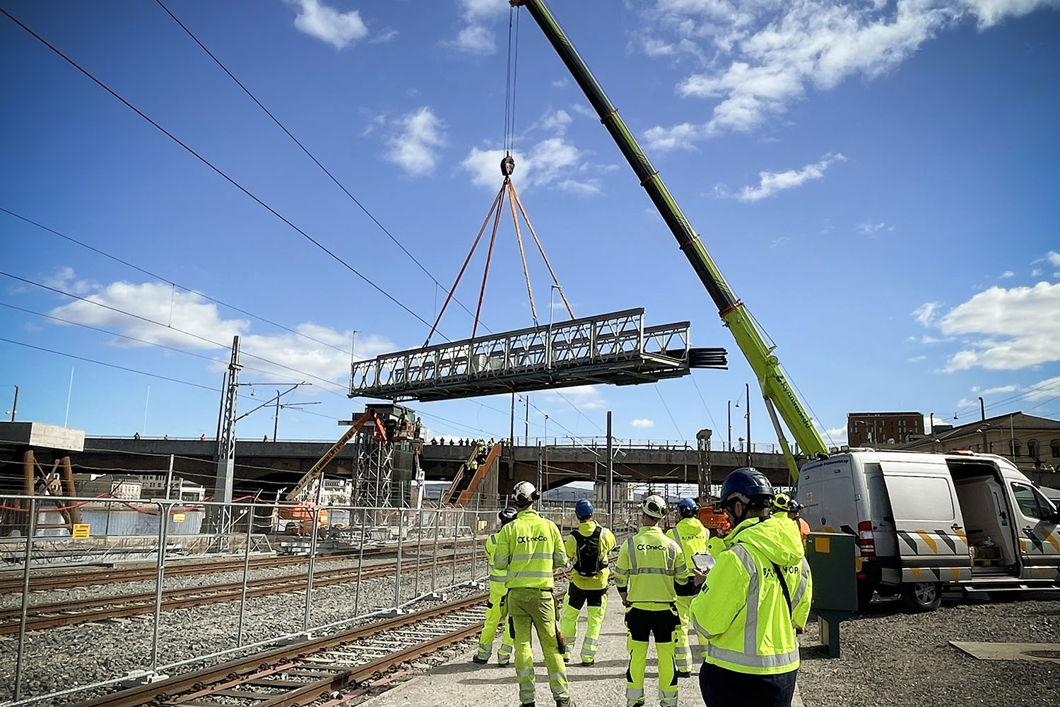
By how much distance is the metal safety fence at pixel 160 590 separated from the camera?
27.5ft

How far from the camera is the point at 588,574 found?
9.18m

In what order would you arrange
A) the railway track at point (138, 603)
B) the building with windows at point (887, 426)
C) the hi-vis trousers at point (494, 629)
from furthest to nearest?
the building with windows at point (887, 426)
the railway track at point (138, 603)
the hi-vis trousers at point (494, 629)

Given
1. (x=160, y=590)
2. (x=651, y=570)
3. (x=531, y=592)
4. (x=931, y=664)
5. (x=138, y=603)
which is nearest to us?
(x=531, y=592)

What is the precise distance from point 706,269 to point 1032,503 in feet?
Result: 34.9

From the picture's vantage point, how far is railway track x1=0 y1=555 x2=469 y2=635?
35.7 feet

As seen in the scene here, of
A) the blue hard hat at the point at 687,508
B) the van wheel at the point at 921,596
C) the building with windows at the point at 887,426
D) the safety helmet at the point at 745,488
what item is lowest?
the van wheel at the point at 921,596

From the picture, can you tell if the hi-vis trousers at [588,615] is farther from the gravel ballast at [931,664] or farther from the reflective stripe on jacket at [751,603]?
the reflective stripe on jacket at [751,603]

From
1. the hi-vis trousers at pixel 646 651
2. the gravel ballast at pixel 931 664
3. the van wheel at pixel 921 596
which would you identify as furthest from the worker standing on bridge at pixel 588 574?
the van wheel at pixel 921 596

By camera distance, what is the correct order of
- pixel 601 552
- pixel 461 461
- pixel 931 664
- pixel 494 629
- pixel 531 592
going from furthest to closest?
pixel 461 461 < pixel 931 664 < pixel 601 552 < pixel 494 629 < pixel 531 592

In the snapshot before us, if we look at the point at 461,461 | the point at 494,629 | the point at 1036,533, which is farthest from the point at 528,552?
the point at 461,461

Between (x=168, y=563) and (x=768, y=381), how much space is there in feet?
57.6

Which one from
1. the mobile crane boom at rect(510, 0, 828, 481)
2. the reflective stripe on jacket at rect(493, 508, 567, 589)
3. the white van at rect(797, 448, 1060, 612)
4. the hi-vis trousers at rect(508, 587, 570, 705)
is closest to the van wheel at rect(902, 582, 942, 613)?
the white van at rect(797, 448, 1060, 612)

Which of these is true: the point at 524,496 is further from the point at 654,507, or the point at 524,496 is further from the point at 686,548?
the point at 686,548

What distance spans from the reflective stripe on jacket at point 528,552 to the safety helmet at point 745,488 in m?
3.24
